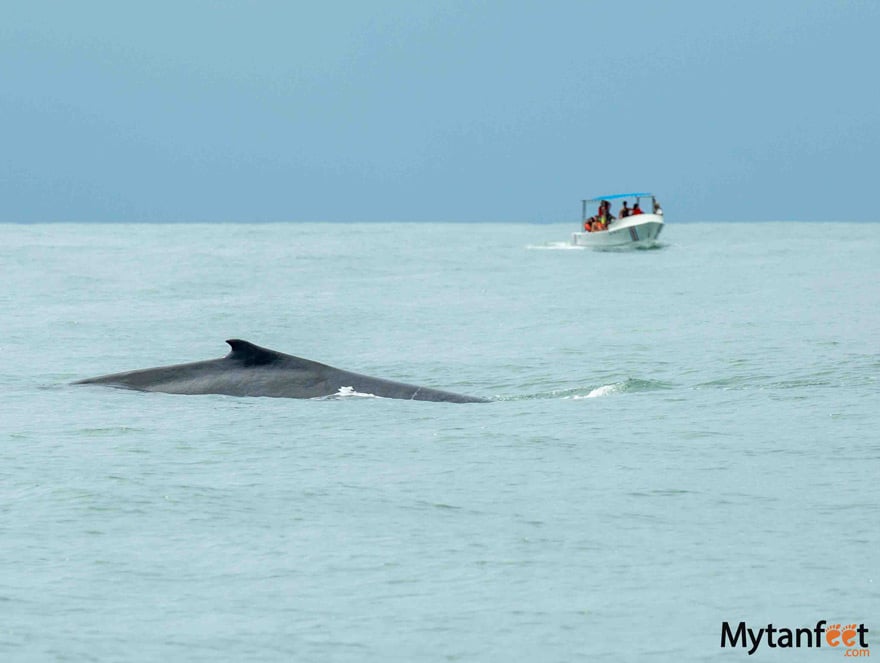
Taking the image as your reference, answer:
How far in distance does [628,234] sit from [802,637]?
69.6 meters

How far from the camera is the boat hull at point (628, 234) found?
76562 mm

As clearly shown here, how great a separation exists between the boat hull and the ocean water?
5130 centimetres

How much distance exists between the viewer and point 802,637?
7883 millimetres

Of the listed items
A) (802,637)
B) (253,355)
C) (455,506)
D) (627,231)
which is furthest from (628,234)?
(802,637)

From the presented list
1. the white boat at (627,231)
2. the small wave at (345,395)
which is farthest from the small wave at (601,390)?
the white boat at (627,231)

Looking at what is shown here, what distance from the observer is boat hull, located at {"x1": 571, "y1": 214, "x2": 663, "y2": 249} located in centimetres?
7656

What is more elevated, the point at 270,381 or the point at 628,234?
the point at 628,234

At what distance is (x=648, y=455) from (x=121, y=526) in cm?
468

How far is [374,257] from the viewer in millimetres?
76750

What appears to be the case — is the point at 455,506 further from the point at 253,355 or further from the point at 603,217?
the point at 603,217

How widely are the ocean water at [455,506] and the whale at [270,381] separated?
0.29 meters

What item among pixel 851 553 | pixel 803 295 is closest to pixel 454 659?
pixel 851 553

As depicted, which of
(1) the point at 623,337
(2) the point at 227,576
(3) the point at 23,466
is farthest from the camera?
(1) the point at 623,337

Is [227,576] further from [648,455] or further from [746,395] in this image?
[746,395]
